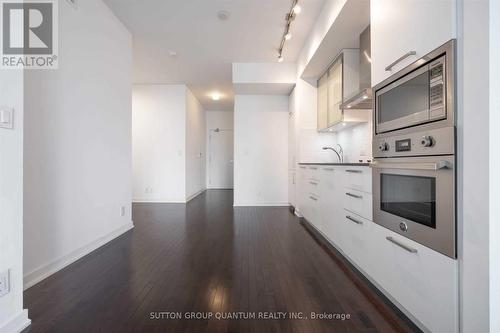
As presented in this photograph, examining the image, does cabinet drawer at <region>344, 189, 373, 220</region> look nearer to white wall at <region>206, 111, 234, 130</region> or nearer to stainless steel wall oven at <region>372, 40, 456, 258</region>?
stainless steel wall oven at <region>372, 40, 456, 258</region>

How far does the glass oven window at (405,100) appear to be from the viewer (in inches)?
51.0

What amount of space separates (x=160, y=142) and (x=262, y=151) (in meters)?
2.42

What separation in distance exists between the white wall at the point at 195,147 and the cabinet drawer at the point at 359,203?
4.49 m

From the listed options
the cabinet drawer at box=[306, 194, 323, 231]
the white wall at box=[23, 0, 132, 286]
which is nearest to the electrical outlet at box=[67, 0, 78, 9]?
the white wall at box=[23, 0, 132, 286]

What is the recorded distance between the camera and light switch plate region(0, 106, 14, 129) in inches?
50.2

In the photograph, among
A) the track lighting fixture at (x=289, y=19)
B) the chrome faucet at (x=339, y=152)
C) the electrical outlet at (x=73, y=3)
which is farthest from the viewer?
the chrome faucet at (x=339, y=152)

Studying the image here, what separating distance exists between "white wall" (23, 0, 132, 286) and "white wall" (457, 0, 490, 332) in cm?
267

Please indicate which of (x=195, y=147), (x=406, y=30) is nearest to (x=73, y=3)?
(x=406, y=30)

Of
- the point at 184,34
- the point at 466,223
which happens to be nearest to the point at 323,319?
the point at 466,223

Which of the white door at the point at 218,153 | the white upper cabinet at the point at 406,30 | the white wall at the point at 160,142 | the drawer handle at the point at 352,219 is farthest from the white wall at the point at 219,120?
Answer: the white upper cabinet at the point at 406,30

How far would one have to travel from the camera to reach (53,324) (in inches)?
56.1

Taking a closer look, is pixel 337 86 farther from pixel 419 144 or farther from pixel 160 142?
pixel 160 142

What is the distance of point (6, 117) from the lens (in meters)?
1.30
